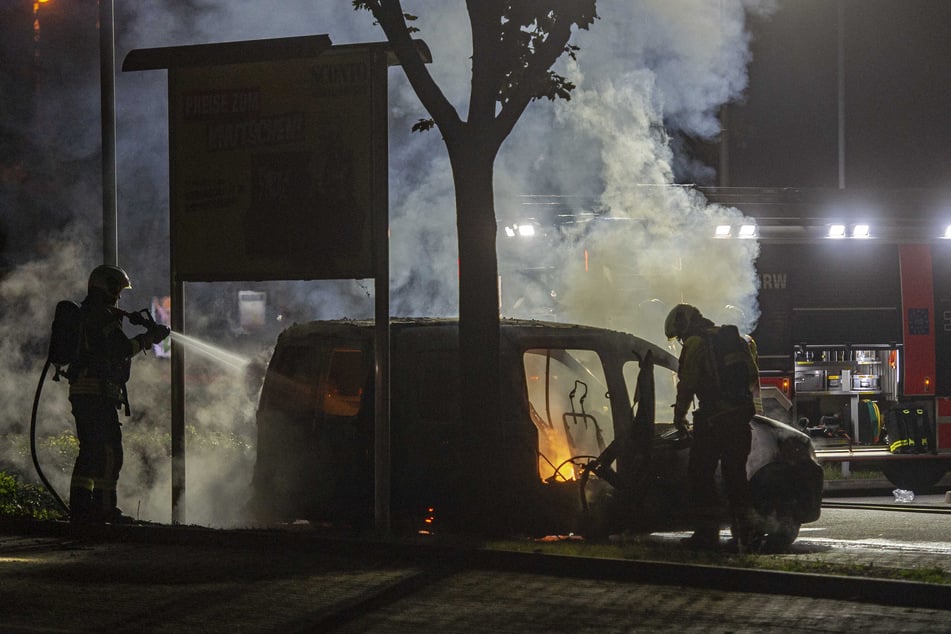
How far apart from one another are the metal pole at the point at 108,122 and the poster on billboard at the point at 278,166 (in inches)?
58.4

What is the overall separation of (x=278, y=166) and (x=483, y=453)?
7.97 ft

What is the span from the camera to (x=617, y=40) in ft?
70.3

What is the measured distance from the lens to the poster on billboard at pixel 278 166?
8773 mm

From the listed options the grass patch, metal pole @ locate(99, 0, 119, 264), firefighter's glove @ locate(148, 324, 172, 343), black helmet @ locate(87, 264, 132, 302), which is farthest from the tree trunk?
metal pole @ locate(99, 0, 119, 264)

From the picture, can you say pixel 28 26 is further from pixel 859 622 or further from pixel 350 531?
pixel 859 622

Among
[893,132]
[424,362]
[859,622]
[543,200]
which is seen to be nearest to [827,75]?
[893,132]

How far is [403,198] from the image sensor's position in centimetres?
2391

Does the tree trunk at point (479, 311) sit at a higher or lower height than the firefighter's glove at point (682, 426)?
higher

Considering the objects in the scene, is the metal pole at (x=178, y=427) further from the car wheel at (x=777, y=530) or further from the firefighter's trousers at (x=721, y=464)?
the car wheel at (x=777, y=530)

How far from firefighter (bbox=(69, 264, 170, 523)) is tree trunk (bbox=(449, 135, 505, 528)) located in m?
2.02

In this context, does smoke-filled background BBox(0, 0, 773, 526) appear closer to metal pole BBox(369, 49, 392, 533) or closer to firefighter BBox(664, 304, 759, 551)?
metal pole BBox(369, 49, 392, 533)

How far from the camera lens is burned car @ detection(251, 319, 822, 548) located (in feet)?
29.0

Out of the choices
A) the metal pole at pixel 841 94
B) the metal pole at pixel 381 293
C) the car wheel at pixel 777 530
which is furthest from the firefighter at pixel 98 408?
the metal pole at pixel 841 94

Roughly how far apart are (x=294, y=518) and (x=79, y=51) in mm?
20260
